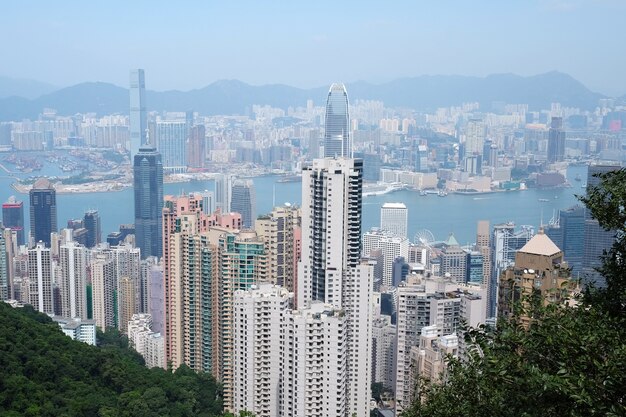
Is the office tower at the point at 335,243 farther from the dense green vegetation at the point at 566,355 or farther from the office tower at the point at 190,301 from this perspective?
the dense green vegetation at the point at 566,355

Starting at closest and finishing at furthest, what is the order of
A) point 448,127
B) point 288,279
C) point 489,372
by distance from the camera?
point 489,372 → point 288,279 → point 448,127

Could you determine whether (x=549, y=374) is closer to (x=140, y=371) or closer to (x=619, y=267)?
(x=619, y=267)

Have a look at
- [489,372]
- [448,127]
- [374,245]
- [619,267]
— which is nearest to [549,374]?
[489,372]

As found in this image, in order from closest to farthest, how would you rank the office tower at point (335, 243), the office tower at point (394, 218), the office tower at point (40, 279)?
the office tower at point (335, 243) < the office tower at point (40, 279) < the office tower at point (394, 218)

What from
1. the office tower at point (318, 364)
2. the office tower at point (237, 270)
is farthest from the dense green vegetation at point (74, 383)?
the office tower at point (318, 364)

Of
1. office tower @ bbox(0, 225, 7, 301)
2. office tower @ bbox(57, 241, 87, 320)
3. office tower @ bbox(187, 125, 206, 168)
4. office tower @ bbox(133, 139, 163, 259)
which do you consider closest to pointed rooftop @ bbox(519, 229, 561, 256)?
office tower @ bbox(57, 241, 87, 320)
